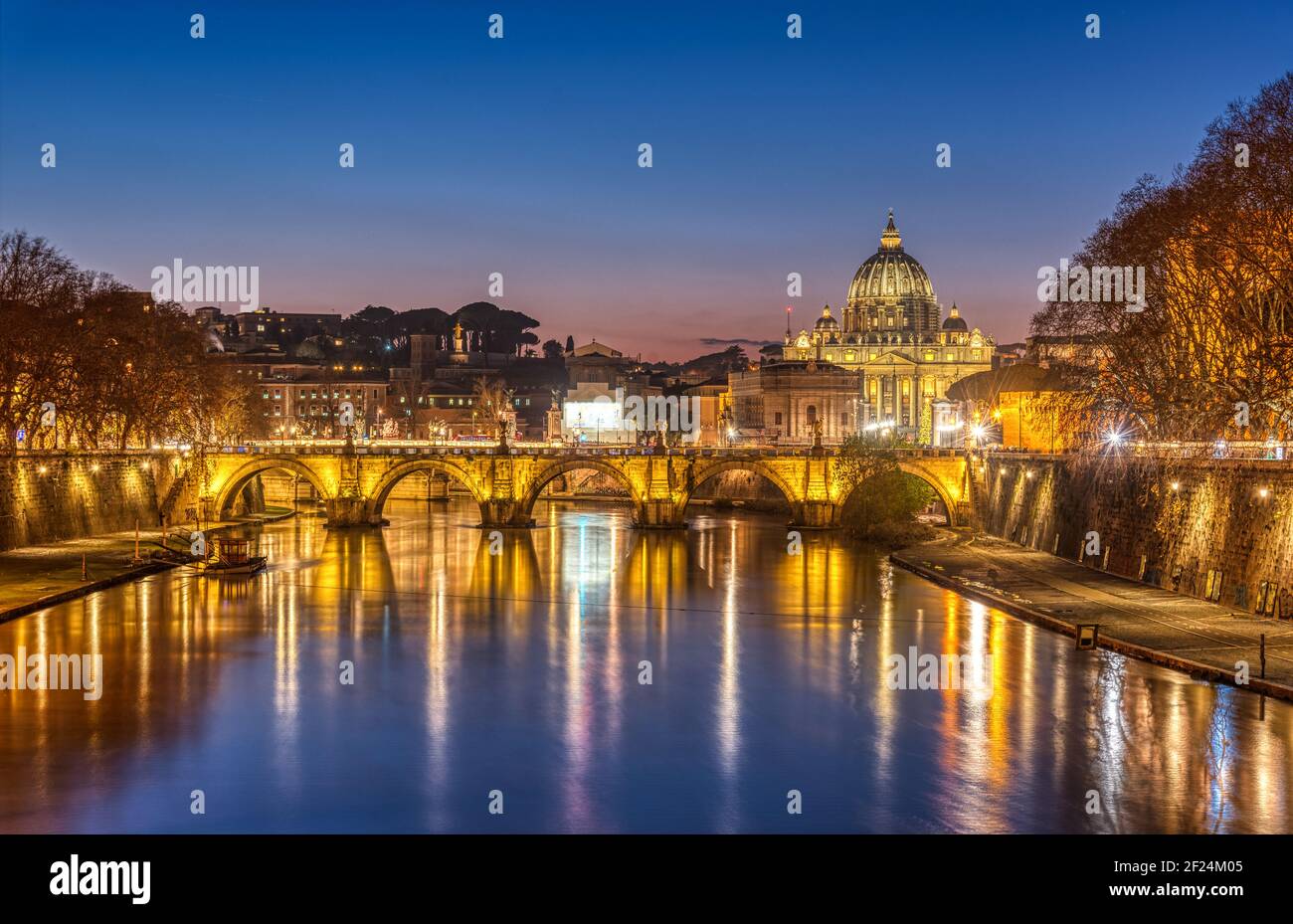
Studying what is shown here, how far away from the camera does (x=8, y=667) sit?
31844 mm

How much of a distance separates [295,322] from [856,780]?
177530 millimetres

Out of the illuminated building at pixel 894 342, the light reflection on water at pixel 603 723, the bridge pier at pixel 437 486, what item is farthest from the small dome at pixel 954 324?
the light reflection on water at pixel 603 723

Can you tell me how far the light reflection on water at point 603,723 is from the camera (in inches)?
914

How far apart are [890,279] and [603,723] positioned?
460 ft

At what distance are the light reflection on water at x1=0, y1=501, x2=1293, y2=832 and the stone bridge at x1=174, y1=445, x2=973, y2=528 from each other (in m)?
24.9

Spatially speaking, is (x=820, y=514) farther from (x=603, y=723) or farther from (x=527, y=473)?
(x=603, y=723)

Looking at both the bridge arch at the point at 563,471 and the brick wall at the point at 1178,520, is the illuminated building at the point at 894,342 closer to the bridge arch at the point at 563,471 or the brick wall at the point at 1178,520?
the bridge arch at the point at 563,471

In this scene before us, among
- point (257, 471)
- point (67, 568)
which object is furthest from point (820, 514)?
point (67, 568)

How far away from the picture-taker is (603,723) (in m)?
29.3

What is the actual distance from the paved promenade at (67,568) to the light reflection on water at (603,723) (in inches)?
37.5

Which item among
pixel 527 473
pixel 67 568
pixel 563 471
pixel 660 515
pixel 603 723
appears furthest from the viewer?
pixel 563 471

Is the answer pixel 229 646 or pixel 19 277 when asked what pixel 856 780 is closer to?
pixel 229 646
